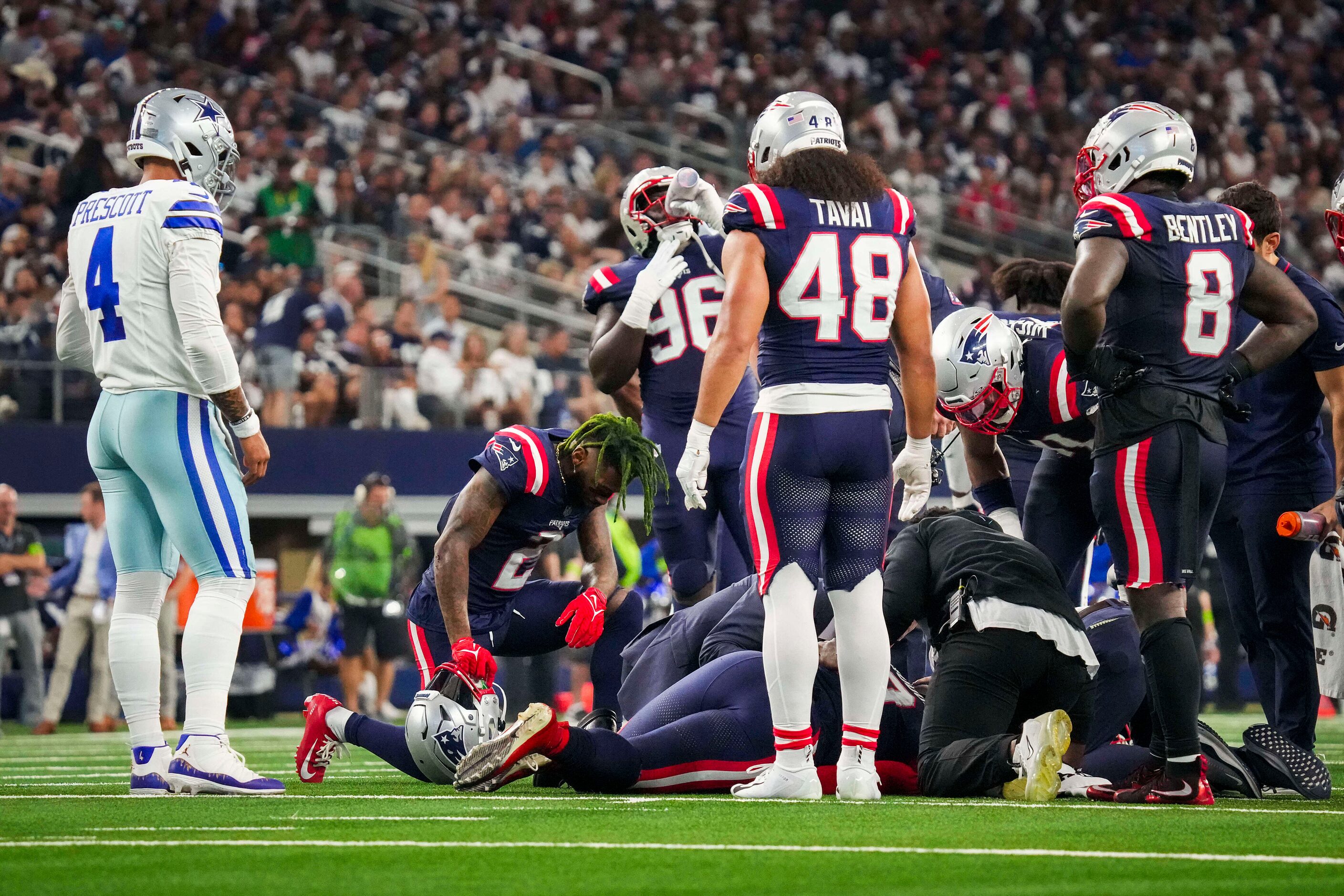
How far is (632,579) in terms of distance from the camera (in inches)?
486

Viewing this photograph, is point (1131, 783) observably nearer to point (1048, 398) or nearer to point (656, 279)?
point (1048, 398)

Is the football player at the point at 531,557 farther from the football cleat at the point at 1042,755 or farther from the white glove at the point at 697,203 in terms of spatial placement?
the football cleat at the point at 1042,755

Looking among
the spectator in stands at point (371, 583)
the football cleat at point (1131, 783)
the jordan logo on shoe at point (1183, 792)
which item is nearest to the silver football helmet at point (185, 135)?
the football cleat at point (1131, 783)

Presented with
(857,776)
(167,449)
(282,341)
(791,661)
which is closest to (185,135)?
(167,449)

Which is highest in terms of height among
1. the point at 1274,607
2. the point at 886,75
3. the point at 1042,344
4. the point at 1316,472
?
the point at 886,75

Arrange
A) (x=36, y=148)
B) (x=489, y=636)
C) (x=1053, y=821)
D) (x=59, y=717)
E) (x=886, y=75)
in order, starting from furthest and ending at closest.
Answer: (x=886, y=75)
(x=36, y=148)
(x=59, y=717)
(x=489, y=636)
(x=1053, y=821)

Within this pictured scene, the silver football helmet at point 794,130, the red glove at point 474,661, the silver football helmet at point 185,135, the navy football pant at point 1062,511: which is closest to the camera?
the silver football helmet at point 794,130

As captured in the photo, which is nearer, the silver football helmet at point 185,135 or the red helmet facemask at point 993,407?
the silver football helmet at point 185,135

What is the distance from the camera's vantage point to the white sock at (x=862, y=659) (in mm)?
4984

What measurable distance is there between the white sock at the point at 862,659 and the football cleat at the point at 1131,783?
0.66 m

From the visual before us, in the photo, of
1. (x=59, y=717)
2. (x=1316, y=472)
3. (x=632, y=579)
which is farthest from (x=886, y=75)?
(x=1316, y=472)

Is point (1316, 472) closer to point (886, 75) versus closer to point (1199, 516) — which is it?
point (1199, 516)

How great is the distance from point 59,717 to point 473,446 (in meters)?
3.82

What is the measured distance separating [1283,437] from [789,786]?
244 centimetres
